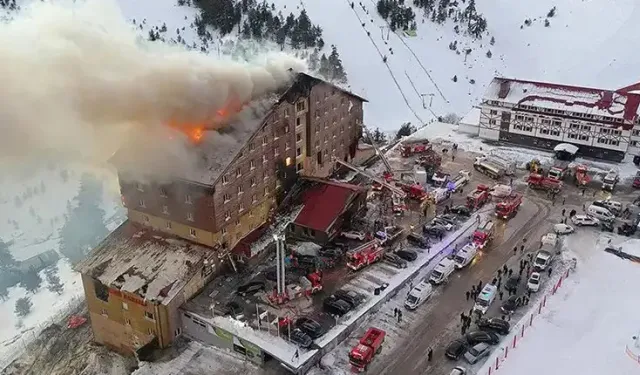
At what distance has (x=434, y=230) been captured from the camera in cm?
4384

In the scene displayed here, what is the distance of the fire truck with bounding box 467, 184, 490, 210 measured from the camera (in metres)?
48.6

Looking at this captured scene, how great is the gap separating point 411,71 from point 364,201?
59.1 m

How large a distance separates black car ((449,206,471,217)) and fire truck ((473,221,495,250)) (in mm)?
2094

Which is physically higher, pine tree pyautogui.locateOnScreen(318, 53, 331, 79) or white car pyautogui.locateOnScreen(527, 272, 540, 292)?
pine tree pyautogui.locateOnScreen(318, 53, 331, 79)

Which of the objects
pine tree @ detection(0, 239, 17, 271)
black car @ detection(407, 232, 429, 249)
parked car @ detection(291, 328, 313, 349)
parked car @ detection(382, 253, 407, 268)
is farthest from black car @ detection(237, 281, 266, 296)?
pine tree @ detection(0, 239, 17, 271)

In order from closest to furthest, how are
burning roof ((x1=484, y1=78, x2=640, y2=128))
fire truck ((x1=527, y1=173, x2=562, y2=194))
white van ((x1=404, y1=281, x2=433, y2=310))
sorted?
white van ((x1=404, y1=281, x2=433, y2=310))
fire truck ((x1=527, y1=173, x2=562, y2=194))
burning roof ((x1=484, y1=78, x2=640, y2=128))

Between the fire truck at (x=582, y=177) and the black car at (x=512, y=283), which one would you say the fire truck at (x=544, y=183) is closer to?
the fire truck at (x=582, y=177)

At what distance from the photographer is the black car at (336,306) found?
35.7 meters

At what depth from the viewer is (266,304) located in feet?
119

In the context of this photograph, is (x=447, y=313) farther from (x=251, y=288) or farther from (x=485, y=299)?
(x=251, y=288)

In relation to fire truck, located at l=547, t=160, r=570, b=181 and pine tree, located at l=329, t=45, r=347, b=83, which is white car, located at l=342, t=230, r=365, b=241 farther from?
pine tree, located at l=329, t=45, r=347, b=83

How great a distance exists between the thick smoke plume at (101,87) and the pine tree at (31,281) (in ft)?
86.6

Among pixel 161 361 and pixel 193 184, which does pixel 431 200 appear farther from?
pixel 161 361

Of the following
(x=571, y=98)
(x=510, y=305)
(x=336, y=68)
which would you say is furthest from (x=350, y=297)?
(x=336, y=68)
